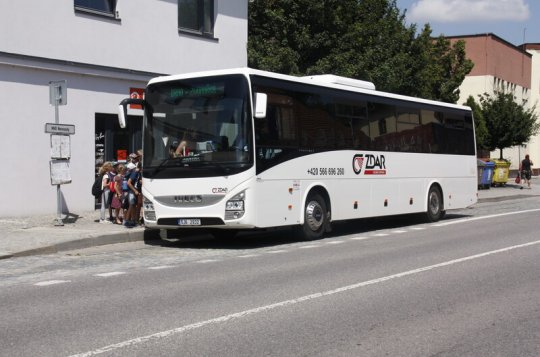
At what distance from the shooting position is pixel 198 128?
43.6ft

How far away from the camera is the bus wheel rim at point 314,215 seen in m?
14.6

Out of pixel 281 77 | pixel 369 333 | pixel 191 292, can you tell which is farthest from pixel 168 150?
pixel 369 333

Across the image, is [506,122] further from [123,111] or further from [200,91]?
[123,111]

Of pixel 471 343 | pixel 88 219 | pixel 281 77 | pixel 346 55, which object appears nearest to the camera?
pixel 471 343

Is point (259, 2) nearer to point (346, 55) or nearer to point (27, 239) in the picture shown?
point (346, 55)

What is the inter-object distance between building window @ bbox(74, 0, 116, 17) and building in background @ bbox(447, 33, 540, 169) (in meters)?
34.0

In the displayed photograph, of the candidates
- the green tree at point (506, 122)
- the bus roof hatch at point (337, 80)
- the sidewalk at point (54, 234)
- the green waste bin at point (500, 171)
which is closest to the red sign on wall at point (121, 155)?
the sidewalk at point (54, 234)

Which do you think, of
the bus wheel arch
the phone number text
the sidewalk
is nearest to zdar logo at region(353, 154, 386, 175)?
the phone number text

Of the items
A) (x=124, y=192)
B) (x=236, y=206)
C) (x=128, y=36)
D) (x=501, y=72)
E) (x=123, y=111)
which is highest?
(x=501, y=72)

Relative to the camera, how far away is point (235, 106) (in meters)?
13.0

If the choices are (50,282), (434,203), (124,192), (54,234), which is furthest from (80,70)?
(50,282)

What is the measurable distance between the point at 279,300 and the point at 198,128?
584cm

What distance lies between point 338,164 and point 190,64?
788cm

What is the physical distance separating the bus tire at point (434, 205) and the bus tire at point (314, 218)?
5075 mm
